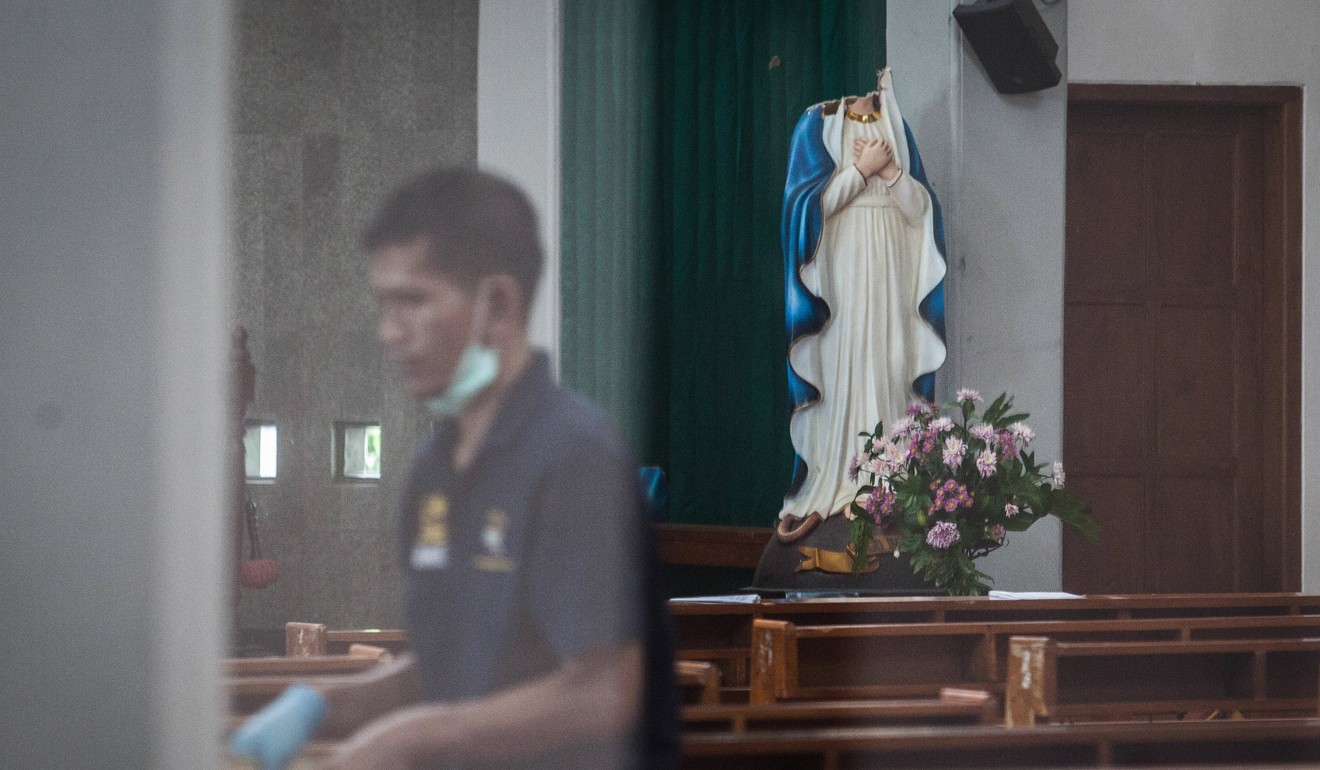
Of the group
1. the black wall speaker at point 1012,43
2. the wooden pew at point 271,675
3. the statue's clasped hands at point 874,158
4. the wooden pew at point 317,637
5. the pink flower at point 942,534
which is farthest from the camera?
the black wall speaker at point 1012,43

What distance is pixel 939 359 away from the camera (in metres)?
5.80

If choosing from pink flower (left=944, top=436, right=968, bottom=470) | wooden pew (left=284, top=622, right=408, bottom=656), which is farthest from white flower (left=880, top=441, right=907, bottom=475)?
wooden pew (left=284, top=622, right=408, bottom=656)

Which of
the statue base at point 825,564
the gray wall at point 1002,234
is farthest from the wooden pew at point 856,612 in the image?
the gray wall at point 1002,234

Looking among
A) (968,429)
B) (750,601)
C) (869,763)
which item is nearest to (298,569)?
(750,601)

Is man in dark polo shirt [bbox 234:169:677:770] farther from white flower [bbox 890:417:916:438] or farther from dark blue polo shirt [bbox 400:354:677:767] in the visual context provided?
white flower [bbox 890:417:916:438]

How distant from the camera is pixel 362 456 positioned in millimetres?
1819

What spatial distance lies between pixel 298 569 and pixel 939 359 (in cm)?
258

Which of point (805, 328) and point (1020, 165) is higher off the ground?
point (1020, 165)

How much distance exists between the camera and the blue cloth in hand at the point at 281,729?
44.9 inches

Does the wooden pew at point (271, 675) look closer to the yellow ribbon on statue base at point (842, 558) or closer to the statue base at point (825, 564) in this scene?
the statue base at point (825, 564)

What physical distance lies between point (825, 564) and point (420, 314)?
4.46 metres

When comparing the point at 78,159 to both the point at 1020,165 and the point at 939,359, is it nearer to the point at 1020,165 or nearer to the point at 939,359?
the point at 939,359

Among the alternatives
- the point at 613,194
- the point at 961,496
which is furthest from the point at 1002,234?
the point at 961,496

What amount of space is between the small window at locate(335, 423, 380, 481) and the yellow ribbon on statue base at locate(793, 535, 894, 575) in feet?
11.1
